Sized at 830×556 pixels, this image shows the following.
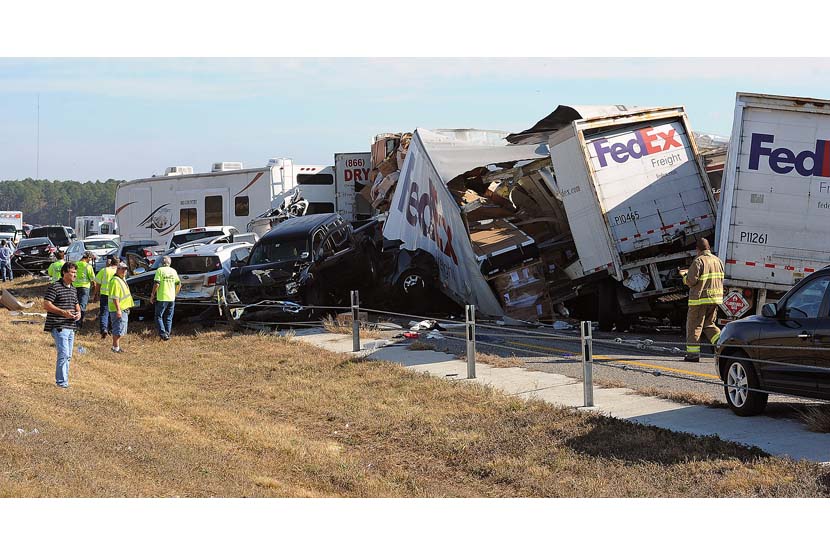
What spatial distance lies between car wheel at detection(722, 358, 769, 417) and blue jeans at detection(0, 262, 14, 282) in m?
30.4

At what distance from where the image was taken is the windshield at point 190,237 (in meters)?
29.2

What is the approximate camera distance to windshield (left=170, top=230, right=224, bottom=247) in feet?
95.7

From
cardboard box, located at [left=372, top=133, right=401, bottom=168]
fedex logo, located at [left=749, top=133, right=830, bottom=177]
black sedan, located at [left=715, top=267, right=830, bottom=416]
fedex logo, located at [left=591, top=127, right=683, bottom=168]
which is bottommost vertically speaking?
black sedan, located at [left=715, top=267, right=830, bottom=416]

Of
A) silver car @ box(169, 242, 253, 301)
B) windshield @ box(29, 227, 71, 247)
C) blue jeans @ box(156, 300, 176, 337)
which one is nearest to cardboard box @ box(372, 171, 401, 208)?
silver car @ box(169, 242, 253, 301)

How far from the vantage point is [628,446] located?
916 centimetres

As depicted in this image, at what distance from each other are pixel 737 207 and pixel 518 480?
832 centimetres

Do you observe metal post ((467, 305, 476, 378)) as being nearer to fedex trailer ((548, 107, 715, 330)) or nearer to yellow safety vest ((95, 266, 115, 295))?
fedex trailer ((548, 107, 715, 330))

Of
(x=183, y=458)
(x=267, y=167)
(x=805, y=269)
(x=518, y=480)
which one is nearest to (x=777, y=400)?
(x=518, y=480)

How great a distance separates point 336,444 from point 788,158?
848 cm

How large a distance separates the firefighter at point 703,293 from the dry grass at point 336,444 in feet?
10.6

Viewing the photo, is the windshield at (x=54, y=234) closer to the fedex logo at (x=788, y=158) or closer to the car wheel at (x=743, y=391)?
the fedex logo at (x=788, y=158)

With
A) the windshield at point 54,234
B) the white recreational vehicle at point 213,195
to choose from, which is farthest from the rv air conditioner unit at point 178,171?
the windshield at point 54,234

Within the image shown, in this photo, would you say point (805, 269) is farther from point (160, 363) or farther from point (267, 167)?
point (267, 167)

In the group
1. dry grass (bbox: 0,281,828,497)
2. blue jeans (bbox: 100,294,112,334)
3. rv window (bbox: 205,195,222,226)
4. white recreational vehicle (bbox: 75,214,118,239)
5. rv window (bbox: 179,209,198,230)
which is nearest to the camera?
dry grass (bbox: 0,281,828,497)
